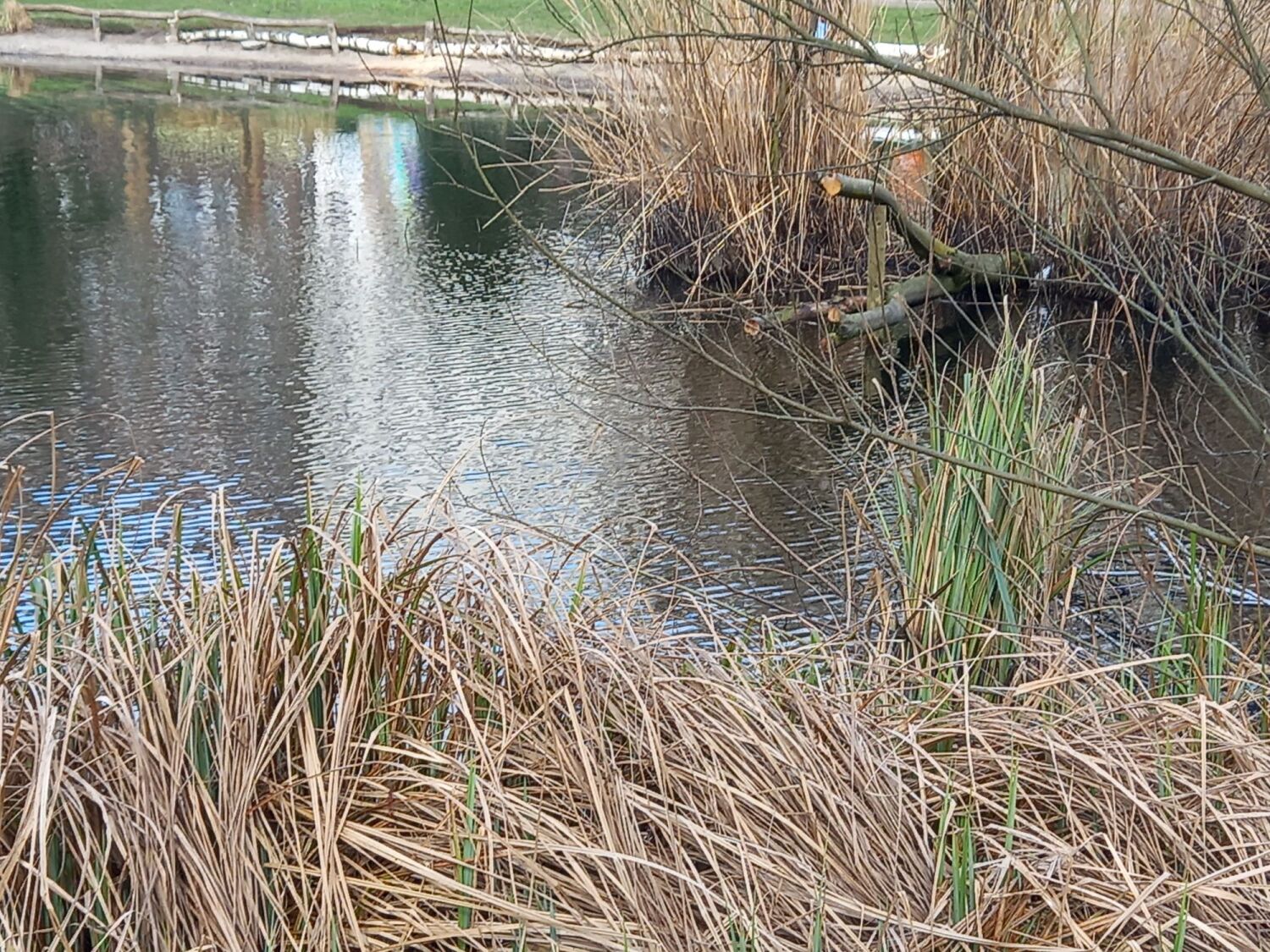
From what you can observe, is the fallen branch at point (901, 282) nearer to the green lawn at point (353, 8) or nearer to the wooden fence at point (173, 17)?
the green lawn at point (353, 8)

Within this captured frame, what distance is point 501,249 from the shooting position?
26.4ft

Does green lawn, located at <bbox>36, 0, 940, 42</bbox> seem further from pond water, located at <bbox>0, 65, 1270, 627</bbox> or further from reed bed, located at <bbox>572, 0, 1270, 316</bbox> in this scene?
reed bed, located at <bbox>572, 0, 1270, 316</bbox>

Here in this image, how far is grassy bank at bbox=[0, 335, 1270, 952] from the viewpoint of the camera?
1.74 metres

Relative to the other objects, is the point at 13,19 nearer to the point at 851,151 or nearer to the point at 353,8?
the point at 353,8

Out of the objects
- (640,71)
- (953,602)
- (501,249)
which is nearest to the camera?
(953,602)

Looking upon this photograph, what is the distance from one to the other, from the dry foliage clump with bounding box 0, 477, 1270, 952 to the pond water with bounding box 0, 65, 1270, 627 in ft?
0.70

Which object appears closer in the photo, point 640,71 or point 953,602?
point 953,602

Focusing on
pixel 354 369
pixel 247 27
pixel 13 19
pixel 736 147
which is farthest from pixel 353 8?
pixel 354 369

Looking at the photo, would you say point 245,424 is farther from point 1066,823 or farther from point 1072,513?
point 1066,823

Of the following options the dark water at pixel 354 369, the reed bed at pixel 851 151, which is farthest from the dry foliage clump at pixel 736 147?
the dark water at pixel 354 369

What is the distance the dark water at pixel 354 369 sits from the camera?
13.7 ft

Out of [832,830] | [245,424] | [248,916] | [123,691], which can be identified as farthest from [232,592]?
[245,424]

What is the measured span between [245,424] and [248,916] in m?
3.36

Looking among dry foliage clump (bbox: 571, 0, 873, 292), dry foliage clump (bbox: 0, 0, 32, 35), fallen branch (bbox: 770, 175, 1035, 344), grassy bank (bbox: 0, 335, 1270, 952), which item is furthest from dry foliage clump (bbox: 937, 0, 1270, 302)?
dry foliage clump (bbox: 0, 0, 32, 35)
